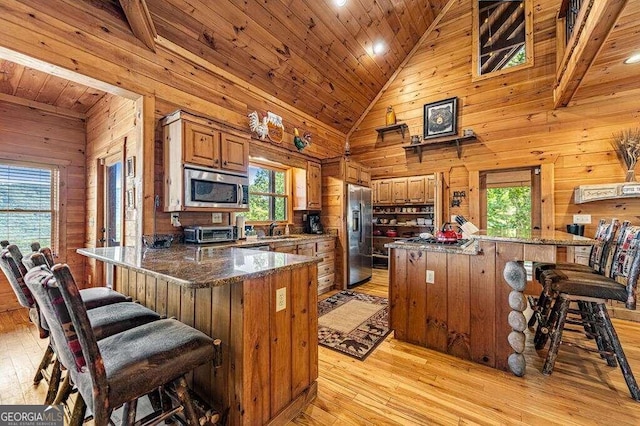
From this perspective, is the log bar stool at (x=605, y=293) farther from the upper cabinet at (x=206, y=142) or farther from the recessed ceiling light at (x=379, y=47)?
the recessed ceiling light at (x=379, y=47)

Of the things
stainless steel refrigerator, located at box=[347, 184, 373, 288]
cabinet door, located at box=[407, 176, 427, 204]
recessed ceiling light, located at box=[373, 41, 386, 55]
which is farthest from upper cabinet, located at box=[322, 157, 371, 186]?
recessed ceiling light, located at box=[373, 41, 386, 55]

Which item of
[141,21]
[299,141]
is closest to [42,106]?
[141,21]

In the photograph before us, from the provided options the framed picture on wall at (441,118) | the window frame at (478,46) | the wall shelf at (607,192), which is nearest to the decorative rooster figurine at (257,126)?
the framed picture on wall at (441,118)

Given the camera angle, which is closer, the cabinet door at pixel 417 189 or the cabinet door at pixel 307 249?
the cabinet door at pixel 307 249

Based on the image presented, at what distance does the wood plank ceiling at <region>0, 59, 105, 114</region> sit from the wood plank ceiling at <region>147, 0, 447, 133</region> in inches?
65.1

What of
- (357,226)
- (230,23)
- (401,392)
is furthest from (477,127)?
(401,392)

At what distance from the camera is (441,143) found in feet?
16.9

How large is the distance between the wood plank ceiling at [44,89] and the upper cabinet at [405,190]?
5.17 metres

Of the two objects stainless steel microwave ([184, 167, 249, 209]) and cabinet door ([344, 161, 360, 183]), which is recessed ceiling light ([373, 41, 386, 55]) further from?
stainless steel microwave ([184, 167, 249, 209])

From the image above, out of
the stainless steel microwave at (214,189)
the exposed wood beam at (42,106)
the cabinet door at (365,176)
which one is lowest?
the stainless steel microwave at (214,189)

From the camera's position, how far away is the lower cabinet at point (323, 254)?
4098 mm

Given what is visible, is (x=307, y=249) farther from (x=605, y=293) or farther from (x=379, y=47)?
(x=379, y=47)

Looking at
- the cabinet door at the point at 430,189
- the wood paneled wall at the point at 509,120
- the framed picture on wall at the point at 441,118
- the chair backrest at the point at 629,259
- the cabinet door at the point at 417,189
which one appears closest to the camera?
the chair backrest at the point at 629,259

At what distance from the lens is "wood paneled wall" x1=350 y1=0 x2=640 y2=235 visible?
3.89 m
